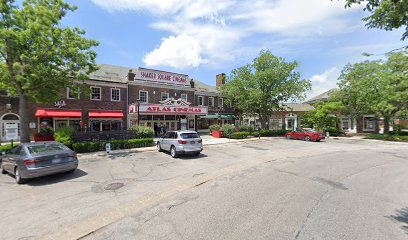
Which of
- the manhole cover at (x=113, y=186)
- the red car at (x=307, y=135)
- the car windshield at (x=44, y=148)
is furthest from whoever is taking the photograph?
the red car at (x=307, y=135)

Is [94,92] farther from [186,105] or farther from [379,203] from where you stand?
[379,203]

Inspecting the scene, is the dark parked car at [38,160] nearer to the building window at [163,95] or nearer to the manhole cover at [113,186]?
the manhole cover at [113,186]

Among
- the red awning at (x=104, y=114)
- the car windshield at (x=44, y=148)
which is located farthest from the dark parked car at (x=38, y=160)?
the red awning at (x=104, y=114)

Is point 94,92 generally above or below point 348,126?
above

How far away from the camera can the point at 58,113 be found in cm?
2077

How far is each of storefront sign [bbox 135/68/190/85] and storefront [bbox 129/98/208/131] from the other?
14.7 ft

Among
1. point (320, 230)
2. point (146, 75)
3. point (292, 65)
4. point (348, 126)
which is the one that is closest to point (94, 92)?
point (146, 75)

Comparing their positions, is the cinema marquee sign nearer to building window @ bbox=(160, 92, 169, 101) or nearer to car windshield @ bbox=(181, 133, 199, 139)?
building window @ bbox=(160, 92, 169, 101)

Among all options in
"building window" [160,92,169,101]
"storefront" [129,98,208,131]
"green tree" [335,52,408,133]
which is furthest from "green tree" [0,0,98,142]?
"green tree" [335,52,408,133]

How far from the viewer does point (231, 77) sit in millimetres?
32312

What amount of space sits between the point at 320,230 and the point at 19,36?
55.6 ft

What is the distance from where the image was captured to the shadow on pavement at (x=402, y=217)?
4.55 meters

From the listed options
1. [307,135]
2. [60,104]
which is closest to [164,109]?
[60,104]

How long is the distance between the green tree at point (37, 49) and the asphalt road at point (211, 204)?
22.6ft
